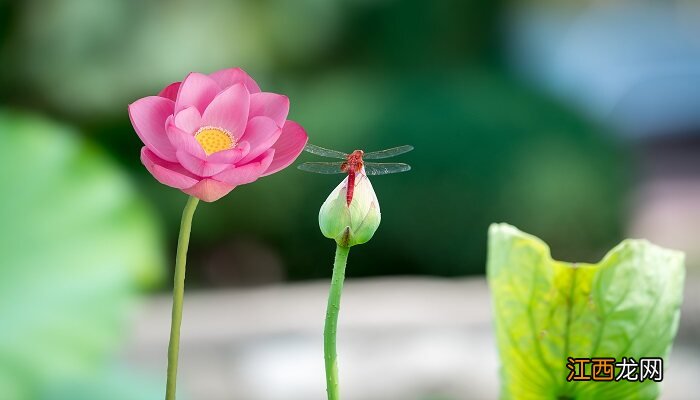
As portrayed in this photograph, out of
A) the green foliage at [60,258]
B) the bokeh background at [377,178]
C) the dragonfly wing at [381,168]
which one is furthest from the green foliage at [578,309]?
the bokeh background at [377,178]

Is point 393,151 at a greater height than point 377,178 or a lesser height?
lesser

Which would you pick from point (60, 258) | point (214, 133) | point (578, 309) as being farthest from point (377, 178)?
point (214, 133)

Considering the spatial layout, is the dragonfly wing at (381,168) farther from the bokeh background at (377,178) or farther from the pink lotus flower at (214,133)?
the bokeh background at (377,178)

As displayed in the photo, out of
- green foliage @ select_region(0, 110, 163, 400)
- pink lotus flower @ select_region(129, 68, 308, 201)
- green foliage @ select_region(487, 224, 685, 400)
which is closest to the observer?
pink lotus flower @ select_region(129, 68, 308, 201)

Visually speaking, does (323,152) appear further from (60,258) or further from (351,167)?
(60,258)

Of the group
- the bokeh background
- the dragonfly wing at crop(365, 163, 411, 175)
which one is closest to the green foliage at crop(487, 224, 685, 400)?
the dragonfly wing at crop(365, 163, 411, 175)

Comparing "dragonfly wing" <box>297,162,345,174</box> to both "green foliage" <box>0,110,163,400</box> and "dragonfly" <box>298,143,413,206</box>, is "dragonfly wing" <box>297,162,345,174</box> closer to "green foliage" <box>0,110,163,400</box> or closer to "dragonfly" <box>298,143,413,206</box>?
"dragonfly" <box>298,143,413,206</box>

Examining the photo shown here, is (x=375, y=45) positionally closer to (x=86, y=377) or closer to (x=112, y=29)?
(x=112, y=29)
